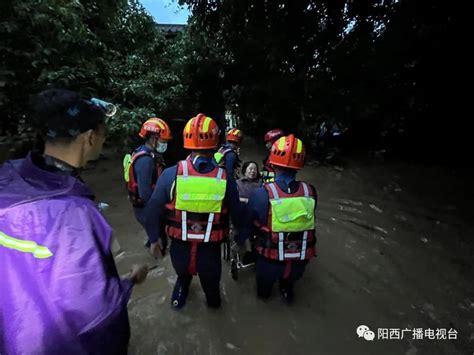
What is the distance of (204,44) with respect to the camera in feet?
37.4

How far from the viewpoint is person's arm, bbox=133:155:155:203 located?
399cm

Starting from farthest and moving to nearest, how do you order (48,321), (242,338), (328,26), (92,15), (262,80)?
(262,80) < (328,26) < (92,15) < (242,338) < (48,321)

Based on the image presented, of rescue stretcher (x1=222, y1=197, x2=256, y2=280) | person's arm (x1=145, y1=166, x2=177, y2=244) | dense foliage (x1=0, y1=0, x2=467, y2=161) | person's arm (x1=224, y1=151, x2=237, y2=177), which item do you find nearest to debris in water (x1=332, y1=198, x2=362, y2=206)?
dense foliage (x1=0, y1=0, x2=467, y2=161)

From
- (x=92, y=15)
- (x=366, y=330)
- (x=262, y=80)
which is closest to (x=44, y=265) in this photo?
(x=366, y=330)

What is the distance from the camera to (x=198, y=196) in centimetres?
287

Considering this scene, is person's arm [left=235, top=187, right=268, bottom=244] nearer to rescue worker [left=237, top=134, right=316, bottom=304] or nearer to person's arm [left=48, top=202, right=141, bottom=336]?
rescue worker [left=237, top=134, right=316, bottom=304]

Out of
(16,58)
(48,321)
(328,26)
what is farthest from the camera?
(328,26)

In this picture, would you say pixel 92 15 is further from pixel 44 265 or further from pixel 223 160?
pixel 44 265

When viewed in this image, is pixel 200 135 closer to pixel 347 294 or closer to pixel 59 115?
pixel 59 115

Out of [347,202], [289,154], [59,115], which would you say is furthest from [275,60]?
[59,115]

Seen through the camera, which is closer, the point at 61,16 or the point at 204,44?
the point at 61,16

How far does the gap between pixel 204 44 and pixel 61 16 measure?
295 inches

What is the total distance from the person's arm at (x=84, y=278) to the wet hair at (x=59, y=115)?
0.43 m

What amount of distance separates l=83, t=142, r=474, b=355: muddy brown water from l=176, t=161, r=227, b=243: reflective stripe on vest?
102 cm
